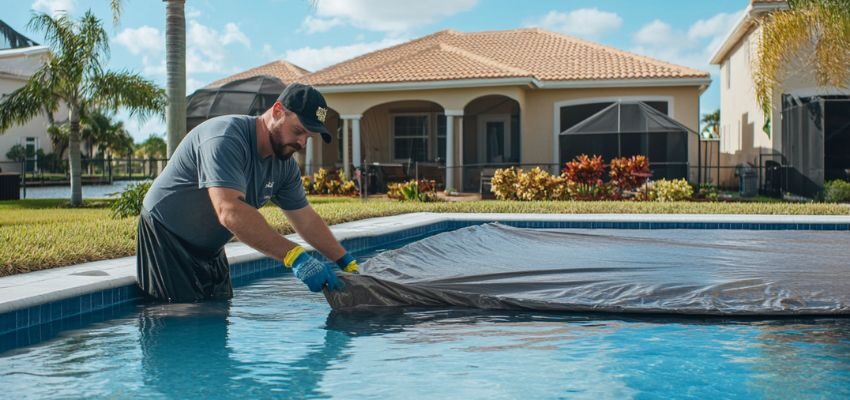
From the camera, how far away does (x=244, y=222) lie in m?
4.55

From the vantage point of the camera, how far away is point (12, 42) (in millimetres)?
54500

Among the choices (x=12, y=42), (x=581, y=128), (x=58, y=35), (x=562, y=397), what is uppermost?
(x=12, y=42)

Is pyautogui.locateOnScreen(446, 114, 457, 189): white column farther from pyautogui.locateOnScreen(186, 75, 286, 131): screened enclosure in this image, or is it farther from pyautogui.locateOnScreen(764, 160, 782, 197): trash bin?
pyautogui.locateOnScreen(764, 160, 782, 197): trash bin

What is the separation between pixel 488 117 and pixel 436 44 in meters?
3.67

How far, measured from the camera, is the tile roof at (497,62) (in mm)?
21234

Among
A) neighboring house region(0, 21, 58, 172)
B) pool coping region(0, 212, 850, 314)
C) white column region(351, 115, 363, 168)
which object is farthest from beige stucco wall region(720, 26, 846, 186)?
neighboring house region(0, 21, 58, 172)

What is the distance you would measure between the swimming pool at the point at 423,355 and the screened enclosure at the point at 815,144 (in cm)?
1245

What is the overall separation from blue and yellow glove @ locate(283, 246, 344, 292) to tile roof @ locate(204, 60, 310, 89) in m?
23.2

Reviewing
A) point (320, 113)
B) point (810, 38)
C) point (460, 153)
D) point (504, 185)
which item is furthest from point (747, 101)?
point (320, 113)

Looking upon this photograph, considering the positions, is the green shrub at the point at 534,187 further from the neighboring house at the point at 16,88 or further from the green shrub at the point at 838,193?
the neighboring house at the point at 16,88

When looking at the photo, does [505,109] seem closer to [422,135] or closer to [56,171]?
[422,135]

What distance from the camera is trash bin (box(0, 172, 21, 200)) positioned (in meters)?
19.4

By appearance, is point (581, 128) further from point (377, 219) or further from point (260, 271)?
point (260, 271)

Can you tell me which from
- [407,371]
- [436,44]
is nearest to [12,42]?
[436,44]
